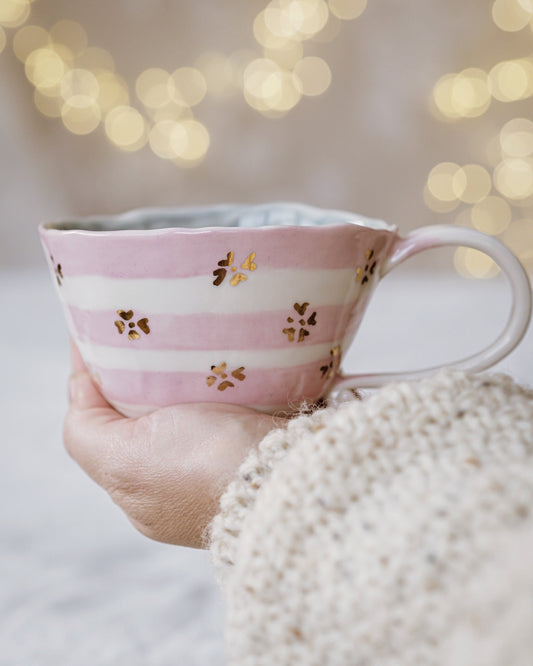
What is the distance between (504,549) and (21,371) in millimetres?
754

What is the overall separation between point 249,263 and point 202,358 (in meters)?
0.06

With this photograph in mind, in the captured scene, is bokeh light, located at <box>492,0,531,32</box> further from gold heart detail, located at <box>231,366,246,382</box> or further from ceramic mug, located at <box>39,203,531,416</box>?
gold heart detail, located at <box>231,366,246,382</box>

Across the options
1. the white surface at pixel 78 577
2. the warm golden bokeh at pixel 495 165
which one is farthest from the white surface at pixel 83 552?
the warm golden bokeh at pixel 495 165

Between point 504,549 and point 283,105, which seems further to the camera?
point 283,105

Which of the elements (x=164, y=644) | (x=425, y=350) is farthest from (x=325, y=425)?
(x=425, y=350)

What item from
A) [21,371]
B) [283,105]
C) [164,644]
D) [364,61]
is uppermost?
[364,61]

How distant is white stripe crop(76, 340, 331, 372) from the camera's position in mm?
395

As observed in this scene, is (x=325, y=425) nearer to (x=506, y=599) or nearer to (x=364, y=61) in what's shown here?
(x=506, y=599)

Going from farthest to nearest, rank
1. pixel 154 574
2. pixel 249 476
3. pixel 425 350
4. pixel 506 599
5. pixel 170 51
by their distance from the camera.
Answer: pixel 170 51 < pixel 425 350 < pixel 154 574 < pixel 249 476 < pixel 506 599

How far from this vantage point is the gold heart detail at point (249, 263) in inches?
14.6

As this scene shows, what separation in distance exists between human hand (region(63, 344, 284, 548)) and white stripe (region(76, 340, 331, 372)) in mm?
32

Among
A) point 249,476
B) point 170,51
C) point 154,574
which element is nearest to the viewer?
point 249,476

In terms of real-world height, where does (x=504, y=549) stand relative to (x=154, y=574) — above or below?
above

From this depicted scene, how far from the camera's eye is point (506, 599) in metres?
0.23
